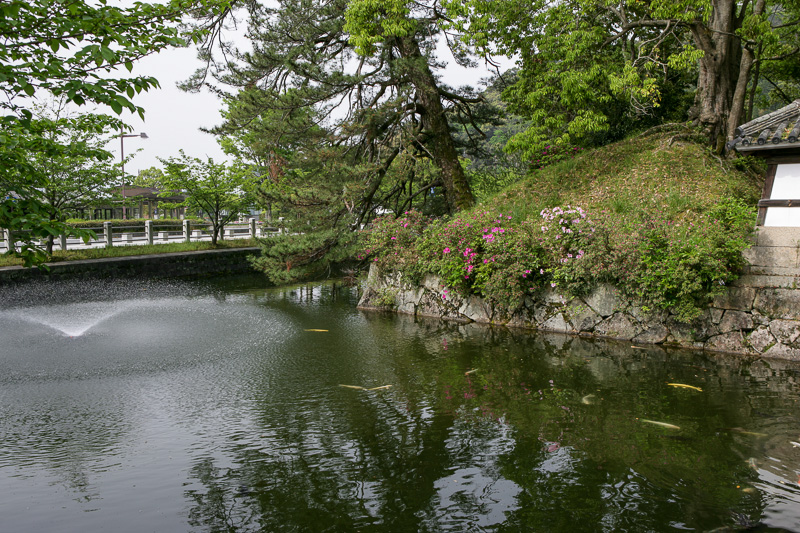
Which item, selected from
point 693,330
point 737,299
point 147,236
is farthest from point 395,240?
point 147,236

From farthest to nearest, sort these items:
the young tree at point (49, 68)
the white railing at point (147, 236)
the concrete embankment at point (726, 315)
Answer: the white railing at point (147, 236)
the concrete embankment at point (726, 315)
the young tree at point (49, 68)

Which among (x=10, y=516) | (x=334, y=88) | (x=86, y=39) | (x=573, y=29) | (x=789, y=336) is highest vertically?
→ (x=573, y=29)

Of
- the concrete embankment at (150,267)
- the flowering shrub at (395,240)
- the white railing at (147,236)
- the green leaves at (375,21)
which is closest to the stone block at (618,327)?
the flowering shrub at (395,240)

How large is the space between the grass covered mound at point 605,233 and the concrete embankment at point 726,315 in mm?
259

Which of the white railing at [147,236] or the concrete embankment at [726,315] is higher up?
the white railing at [147,236]

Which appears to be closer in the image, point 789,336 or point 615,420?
point 615,420

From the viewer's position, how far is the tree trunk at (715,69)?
1312 centimetres

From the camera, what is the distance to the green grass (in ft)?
57.2

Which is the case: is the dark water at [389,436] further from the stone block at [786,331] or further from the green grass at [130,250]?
the green grass at [130,250]

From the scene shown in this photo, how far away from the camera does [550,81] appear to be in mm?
14102

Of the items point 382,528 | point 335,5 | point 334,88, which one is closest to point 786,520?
point 382,528

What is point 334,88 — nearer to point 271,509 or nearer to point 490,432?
point 490,432

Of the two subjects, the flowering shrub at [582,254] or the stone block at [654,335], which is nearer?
the flowering shrub at [582,254]

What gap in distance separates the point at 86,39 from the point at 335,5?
1166 cm
